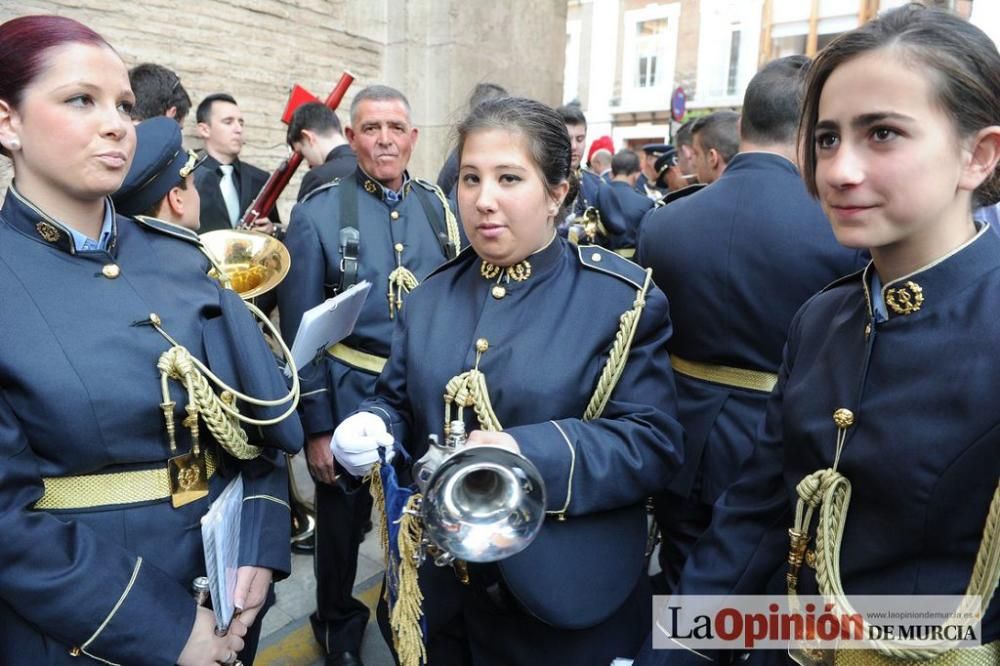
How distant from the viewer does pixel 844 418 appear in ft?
4.04

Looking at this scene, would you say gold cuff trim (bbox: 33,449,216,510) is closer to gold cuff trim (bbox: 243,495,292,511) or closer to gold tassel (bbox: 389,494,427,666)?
gold cuff trim (bbox: 243,495,292,511)

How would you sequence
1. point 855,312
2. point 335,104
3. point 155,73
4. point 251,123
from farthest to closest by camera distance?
point 251,123
point 335,104
point 155,73
point 855,312

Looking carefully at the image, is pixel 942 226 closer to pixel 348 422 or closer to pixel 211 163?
pixel 348 422

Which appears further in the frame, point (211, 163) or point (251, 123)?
point (251, 123)

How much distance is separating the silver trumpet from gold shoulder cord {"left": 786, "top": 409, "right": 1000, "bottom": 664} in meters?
0.50

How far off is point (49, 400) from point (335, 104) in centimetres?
370

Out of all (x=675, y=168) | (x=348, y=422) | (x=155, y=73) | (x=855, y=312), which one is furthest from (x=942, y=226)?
(x=675, y=168)

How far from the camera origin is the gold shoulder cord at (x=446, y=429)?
5.23 feet

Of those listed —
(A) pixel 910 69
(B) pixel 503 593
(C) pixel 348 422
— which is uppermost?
(A) pixel 910 69

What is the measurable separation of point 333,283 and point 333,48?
348 cm

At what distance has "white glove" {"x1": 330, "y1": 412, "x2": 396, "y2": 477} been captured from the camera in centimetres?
171

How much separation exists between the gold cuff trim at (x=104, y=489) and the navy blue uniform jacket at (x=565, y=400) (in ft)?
1.78

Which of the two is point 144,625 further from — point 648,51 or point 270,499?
point 648,51

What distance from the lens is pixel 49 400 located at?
1379 millimetres
